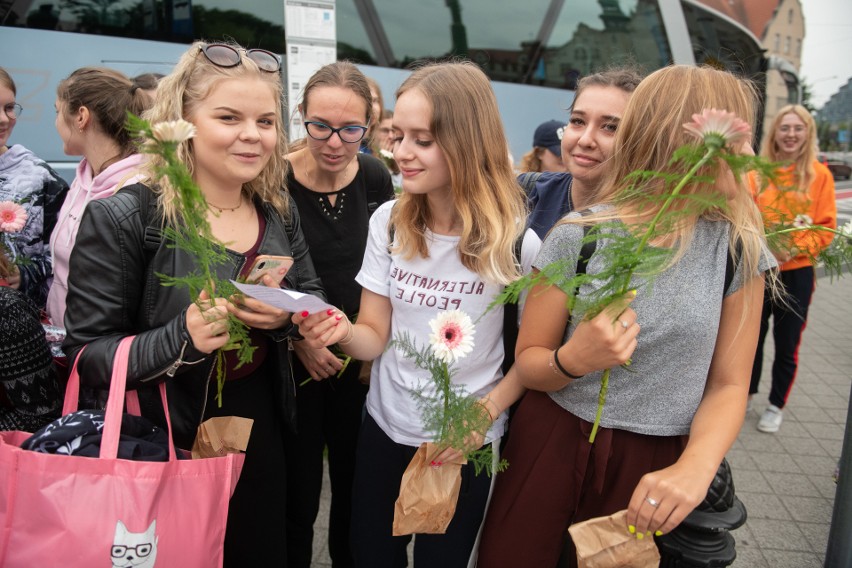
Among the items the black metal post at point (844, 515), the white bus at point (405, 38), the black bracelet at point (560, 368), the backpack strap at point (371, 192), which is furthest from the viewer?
the white bus at point (405, 38)

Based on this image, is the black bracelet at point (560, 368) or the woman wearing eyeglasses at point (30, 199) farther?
the woman wearing eyeglasses at point (30, 199)

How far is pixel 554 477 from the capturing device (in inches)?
60.6

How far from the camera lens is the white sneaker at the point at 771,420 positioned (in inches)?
165

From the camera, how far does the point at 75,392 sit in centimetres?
159

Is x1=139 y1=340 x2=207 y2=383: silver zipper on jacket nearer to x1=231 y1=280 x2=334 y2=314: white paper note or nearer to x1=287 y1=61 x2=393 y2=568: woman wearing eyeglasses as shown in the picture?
x1=231 y1=280 x2=334 y2=314: white paper note

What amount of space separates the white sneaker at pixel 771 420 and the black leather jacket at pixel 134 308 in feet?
13.1

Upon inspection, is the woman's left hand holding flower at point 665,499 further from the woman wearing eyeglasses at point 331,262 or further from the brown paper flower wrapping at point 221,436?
the woman wearing eyeglasses at point 331,262

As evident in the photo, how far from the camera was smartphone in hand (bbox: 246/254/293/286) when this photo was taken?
5.18 ft

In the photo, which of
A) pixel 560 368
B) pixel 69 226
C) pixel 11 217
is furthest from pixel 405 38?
pixel 560 368

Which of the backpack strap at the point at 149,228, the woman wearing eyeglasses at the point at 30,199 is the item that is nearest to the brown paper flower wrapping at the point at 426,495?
the backpack strap at the point at 149,228

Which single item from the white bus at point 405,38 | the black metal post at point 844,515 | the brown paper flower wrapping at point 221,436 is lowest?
the black metal post at point 844,515

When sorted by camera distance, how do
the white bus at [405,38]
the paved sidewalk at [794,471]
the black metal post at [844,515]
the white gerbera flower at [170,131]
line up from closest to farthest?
the white gerbera flower at [170,131], the black metal post at [844,515], the paved sidewalk at [794,471], the white bus at [405,38]

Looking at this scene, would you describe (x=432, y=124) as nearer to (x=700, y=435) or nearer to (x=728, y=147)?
(x=728, y=147)

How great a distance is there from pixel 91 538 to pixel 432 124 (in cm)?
132
